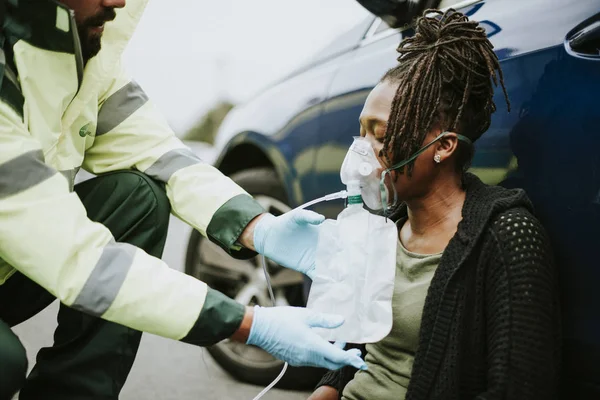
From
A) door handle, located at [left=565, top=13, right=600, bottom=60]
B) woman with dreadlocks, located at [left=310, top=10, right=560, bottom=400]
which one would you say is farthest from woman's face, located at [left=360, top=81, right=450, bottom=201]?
door handle, located at [left=565, top=13, right=600, bottom=60]

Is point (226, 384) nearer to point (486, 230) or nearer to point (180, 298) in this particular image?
point (180, 298)

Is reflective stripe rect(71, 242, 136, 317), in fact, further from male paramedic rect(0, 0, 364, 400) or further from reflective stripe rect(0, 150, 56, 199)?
reflective stripe rect(0, 150, 56, 199)

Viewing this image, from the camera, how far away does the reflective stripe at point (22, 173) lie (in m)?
1.49

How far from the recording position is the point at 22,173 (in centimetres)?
151

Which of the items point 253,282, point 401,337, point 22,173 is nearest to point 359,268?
point 401,337

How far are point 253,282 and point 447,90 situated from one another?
1.43 meters

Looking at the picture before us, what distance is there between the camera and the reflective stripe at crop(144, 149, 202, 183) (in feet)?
6.77

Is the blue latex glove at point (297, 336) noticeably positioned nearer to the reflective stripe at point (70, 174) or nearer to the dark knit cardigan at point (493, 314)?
the dark knit cardigan at point (493, 314)

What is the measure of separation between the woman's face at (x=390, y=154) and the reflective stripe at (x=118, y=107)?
30.7 inches

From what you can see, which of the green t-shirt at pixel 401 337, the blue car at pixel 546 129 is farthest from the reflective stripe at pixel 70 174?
the green t-shirt at pixel 401 337

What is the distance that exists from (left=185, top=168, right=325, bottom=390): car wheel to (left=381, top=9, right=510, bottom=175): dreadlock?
99cm

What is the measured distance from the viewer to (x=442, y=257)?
1.60m

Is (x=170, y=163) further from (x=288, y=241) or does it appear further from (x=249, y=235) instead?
(x=288, y=241)

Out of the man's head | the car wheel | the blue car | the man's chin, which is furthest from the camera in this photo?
the car wheel
